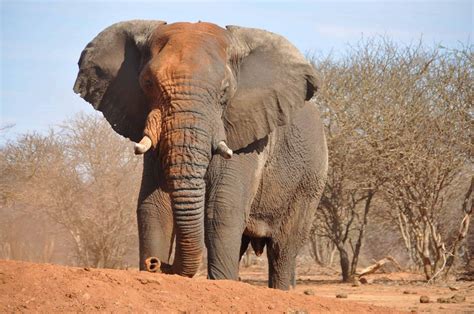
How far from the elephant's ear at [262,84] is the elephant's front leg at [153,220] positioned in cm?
94

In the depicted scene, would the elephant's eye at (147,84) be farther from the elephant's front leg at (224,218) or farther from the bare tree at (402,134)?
the bare tree at (402,134)

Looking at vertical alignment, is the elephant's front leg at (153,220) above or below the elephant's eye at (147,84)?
below

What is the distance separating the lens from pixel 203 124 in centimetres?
794

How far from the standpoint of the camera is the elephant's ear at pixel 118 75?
29.7 feet

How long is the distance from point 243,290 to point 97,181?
18264mm

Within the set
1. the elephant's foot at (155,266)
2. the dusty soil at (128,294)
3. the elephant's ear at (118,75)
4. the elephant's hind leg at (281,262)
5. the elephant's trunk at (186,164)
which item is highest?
the elephant's ear at (118,75)

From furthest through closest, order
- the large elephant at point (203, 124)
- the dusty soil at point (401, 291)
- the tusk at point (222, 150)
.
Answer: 1. the dusty soil at point (401, 291)
2. the tusk at point (222, 150)
3. the large elephant at point (203, 124)

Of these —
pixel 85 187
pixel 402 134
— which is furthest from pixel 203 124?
pixel 85 187

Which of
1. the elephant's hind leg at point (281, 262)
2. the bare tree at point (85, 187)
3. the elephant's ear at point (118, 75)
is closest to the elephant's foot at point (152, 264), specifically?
the elephant's ear at point (118, 75)

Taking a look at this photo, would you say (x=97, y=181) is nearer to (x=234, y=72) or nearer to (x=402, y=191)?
(x=402, y=191)

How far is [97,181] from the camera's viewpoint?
80.6ft

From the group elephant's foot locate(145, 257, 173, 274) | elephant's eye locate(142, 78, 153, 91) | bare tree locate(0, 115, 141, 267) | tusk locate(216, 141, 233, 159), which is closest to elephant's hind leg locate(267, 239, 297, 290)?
elephant's foot locate(145, 257, 173, 274)

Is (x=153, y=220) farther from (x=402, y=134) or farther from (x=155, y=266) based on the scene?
(x=402, y=134)

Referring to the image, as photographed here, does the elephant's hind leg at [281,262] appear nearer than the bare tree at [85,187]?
Yes
